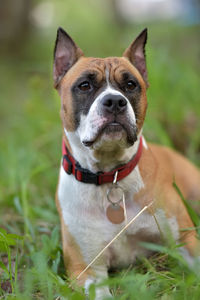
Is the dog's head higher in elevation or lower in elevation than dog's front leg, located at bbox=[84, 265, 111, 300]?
higher

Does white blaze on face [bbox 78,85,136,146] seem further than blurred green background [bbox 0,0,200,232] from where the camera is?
No

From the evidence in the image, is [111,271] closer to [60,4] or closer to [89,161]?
[89,161]

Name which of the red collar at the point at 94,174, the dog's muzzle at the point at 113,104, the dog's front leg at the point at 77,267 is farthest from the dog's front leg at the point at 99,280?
the dog's muzzle at the point at 113,104

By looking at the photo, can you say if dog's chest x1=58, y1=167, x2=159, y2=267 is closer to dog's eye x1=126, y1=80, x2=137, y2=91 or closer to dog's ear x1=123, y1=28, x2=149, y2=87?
dog's eye x1=126, y1=80, x2=137, y2=91

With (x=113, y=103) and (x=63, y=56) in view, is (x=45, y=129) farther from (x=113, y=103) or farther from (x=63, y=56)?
(x=113, y=103)

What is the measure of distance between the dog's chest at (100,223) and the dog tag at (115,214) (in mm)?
24

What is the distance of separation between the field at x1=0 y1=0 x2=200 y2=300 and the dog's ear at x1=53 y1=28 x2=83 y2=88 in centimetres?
108

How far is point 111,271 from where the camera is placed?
2.83 meters

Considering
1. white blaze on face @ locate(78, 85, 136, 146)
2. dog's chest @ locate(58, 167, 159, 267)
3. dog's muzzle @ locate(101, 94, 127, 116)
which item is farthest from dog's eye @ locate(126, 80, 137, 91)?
dog's chest @ locate(58, 167, 159, 267)

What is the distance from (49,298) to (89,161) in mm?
893

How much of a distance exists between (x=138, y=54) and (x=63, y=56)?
55 centimetres

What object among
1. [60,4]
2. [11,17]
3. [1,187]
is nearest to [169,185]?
[1,187]

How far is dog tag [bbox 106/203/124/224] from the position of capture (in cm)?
262

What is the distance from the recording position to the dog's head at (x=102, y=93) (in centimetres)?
241
